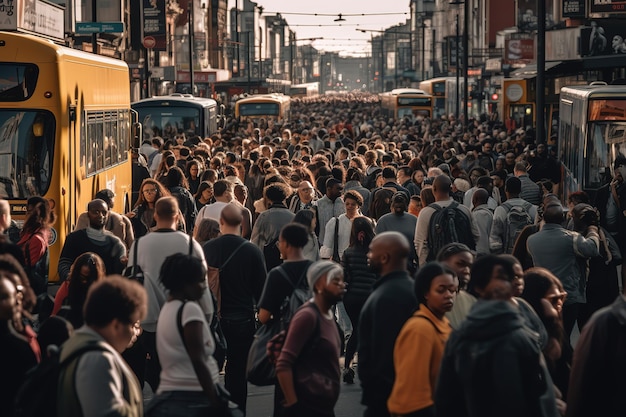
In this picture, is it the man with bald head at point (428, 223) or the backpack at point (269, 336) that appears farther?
the man with bald head at point (428, 223)

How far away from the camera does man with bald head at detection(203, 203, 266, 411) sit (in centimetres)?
959

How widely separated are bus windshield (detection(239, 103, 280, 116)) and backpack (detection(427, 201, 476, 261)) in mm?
44786

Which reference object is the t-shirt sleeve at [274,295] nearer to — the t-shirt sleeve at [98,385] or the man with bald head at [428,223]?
the t-shirt sleeve at [98,385]

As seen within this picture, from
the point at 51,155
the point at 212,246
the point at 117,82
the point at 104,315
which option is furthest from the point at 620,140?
the point at 104,315

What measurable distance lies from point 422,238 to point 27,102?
495 centimetres

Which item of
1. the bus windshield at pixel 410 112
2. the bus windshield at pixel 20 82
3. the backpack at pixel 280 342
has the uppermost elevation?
the bus windshield at pixel 20 82

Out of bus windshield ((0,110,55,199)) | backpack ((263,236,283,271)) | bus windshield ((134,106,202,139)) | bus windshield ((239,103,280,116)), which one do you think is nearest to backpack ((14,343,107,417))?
backpack ((263,236,283,271))

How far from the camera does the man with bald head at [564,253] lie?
422 inches

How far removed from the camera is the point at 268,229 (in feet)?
40.2

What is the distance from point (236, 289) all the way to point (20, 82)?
6164mm

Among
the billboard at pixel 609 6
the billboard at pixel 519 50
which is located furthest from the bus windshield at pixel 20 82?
the billboard at pixel 519 50

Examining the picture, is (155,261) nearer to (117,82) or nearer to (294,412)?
(294,412)

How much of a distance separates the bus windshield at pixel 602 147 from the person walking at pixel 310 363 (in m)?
12.9

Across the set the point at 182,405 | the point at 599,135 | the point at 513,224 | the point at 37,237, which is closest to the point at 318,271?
the point at 182,405
